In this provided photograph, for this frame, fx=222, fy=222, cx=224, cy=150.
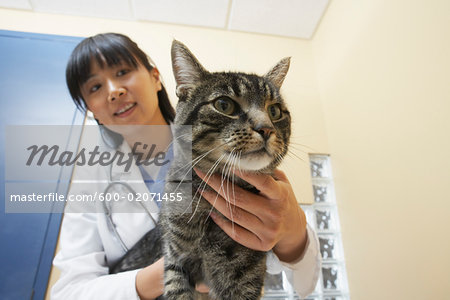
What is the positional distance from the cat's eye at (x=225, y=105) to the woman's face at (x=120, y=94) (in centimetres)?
50

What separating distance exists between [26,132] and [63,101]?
316 mm

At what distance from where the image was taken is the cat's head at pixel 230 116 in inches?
21.3

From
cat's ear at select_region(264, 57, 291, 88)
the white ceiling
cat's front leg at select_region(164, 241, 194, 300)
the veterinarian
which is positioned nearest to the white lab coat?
the veterinarian

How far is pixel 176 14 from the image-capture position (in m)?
1.88

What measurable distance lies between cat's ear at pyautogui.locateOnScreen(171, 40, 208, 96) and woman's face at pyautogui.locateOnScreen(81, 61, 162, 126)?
1.16 ft

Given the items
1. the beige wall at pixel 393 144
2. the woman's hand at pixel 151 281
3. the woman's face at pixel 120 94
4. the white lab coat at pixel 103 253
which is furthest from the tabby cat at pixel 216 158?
the beige wall at pixel 393 144

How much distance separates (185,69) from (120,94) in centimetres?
41

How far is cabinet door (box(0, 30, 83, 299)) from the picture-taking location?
125 cm

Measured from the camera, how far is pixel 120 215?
3.22ft

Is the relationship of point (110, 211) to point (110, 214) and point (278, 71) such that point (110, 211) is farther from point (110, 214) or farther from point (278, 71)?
point (278, 71)

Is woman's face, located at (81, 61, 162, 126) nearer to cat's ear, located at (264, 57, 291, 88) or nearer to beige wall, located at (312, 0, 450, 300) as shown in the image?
cat's ear, located at (264, 57, 291, 88)

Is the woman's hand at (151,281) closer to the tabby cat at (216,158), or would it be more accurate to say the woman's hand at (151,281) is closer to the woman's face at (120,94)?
the tabby cat at (216,158)

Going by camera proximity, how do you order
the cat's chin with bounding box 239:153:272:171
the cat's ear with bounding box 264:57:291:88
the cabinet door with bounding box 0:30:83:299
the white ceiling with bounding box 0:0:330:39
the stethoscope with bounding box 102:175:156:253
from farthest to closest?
1. the white ceiling with bounding box 0:0:330:39
2. the cabinet door with bounding box 0:30:83:299
3. the stethoscope with bounding box 102:175:156:253
4. the cat's ear with bounding box 264:57:291:88
5. the cat's chin with bounding box 239:153:272:171

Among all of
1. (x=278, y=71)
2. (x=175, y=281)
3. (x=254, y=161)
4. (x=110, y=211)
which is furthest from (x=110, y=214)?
(x=278, y=71)
